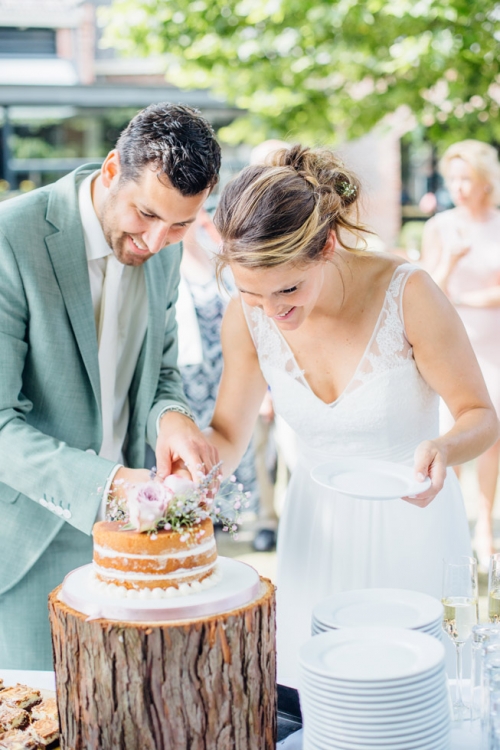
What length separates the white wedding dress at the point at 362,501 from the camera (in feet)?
8.16

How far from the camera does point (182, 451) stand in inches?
87.0

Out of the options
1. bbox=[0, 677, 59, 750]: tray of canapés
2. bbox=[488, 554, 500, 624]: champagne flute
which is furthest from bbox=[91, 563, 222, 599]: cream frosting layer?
bbox=[488, 554, 500, 624]: champagne flute

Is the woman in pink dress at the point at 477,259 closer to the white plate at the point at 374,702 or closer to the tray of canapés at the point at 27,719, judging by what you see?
the tray of canapés at the point at 27,719

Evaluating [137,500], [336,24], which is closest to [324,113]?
[336,24]

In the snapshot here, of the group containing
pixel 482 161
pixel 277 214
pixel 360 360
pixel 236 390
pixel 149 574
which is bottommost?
pixel 149 574

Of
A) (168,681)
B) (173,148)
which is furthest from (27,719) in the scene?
(173,148)

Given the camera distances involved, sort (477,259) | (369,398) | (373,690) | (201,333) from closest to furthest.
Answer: (373,690), (369,398), (201,333), (477,259)

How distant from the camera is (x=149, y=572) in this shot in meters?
1.64

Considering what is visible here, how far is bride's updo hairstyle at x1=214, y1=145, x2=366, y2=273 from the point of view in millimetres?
2074

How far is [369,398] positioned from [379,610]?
0.88 m

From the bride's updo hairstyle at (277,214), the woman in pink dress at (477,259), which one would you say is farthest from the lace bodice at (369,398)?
the woman in pink dress at (477,259)

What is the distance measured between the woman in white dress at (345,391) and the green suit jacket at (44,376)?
1.11 feet

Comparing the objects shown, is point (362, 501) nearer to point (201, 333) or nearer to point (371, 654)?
point (371, 654)

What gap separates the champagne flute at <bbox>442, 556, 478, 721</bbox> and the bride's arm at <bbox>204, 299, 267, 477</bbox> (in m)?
0.95
